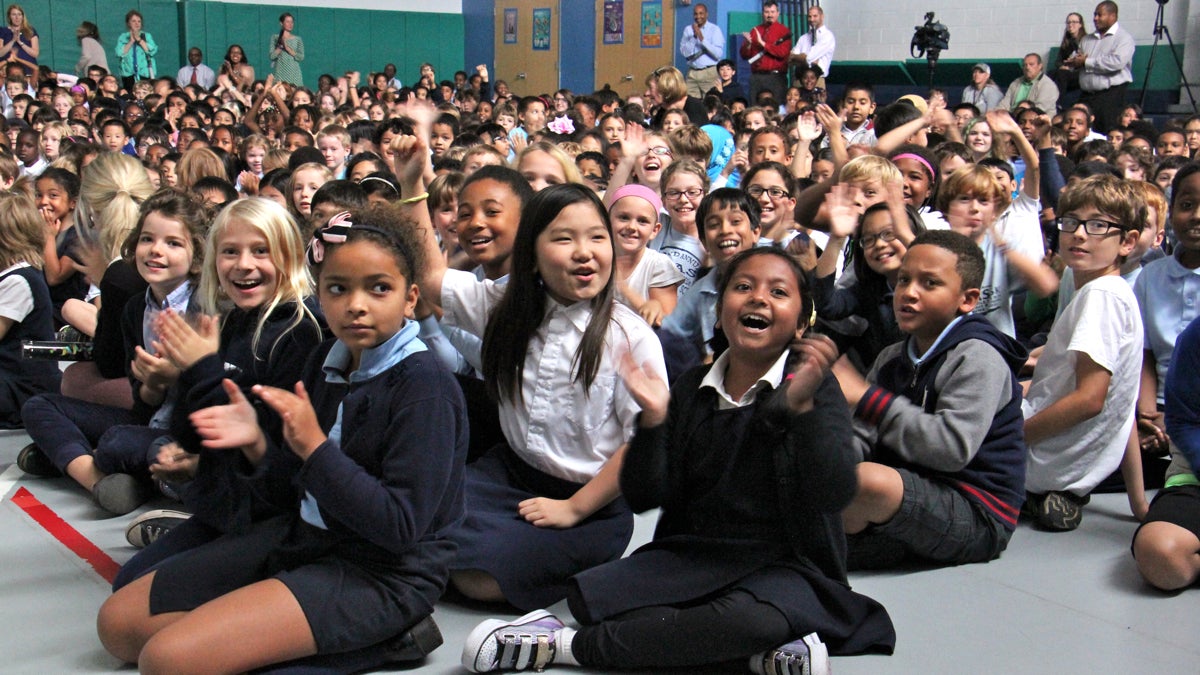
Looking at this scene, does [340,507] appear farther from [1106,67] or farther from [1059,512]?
[1106,67]

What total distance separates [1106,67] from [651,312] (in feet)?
31.1

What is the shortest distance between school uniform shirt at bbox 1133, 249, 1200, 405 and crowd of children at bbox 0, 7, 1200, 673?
0.01 metres

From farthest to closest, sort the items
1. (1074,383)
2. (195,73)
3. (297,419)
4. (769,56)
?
(195,73) < (769,56) < (1074,383) < (297,419)

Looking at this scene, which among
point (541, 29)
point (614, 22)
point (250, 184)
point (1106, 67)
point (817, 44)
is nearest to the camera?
point (250, 184)

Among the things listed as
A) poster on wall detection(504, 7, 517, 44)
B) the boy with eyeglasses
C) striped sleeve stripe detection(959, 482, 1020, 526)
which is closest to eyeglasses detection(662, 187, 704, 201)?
the boy with eyeglasses

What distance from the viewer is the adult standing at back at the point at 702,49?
14.2m

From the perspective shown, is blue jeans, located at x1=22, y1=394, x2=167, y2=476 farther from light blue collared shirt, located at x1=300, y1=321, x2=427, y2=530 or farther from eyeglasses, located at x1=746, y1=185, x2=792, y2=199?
eyeglasses, located at x1=746, y1=185, x2=792, y2=199

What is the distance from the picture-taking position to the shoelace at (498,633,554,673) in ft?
8.00

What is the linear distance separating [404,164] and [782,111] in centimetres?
917

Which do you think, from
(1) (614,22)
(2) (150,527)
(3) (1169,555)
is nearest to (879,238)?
(3) (1169,555)

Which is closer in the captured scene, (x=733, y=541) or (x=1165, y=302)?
(x=733, y=541)

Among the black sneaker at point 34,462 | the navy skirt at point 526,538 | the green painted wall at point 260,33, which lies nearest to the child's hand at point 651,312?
the navy skirt at point 526,538

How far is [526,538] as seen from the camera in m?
2.78

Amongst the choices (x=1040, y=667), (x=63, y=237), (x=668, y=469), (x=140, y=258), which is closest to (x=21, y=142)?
(x=63, y=237)
